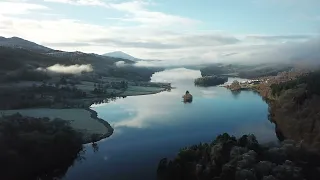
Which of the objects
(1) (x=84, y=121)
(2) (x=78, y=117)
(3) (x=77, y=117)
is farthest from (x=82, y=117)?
(1) (x=84, y=121)

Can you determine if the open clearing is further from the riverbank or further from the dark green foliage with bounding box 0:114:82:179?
the dark green foliage with bounding box 0:114:82:179

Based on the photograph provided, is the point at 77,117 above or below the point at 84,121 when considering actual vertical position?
above

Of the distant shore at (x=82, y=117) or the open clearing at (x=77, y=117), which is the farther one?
the open clearing at (x=77, y=117)

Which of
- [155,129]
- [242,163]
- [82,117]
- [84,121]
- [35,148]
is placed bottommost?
[155,129]

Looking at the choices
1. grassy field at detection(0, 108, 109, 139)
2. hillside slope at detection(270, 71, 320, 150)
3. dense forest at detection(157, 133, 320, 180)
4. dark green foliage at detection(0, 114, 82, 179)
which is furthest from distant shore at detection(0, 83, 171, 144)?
hillside slope at detection(270, 71, 320, 150)

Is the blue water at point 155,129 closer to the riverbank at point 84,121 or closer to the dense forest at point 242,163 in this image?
the riverbank at point 84,121

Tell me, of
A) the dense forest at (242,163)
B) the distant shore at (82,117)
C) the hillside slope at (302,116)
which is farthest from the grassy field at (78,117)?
the hillside slope at (302,116)

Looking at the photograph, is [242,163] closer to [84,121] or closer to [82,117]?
[84,121]
